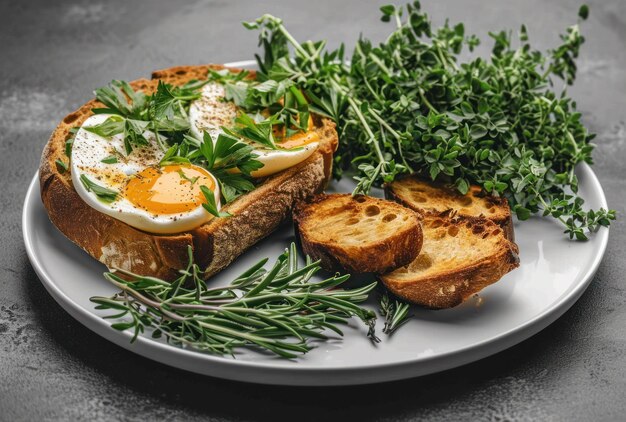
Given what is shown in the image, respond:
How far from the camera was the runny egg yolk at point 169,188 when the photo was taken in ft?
12.0

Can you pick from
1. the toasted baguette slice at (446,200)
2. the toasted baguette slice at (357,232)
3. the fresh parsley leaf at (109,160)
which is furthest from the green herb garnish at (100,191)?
the toasted baguette slice at (446,200)

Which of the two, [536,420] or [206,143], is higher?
[206,143]

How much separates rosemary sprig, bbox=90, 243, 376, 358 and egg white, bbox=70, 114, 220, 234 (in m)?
0.25

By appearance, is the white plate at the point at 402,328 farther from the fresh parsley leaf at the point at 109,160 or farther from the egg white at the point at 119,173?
the fresh parsley leaf at the point at 109,160

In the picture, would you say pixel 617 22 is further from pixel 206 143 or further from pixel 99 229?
pixel 99 229

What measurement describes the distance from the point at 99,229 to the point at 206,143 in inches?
24.0

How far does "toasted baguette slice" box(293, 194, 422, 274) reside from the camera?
365 centimetres

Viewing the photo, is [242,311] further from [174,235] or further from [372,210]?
[372,210]

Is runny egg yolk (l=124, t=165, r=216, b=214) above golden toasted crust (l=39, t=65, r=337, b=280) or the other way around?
above

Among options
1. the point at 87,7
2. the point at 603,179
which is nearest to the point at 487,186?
the point at 603,179

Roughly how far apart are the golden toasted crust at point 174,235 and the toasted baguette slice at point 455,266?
2.33 feet

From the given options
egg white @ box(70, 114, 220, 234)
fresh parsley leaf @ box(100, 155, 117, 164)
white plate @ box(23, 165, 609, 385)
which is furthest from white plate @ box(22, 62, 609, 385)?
fresh parsley leaf @ box(100, 155, 117, 164)

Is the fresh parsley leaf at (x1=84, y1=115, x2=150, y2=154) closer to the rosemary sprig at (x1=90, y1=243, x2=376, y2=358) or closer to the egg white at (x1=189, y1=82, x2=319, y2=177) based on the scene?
the egg white at (x1=189, y1=82, x2=319, y2=177)

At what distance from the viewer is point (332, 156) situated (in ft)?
14.4
